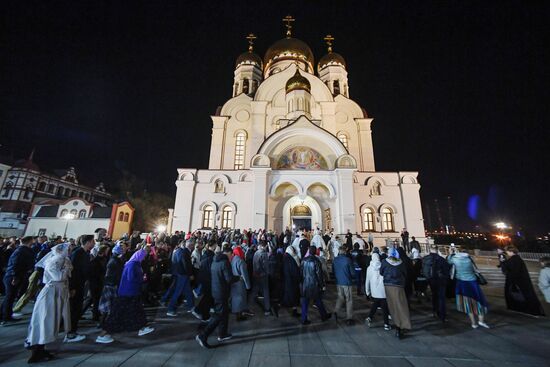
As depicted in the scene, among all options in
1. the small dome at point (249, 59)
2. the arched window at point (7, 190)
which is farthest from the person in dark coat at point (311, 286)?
the arched window at point (7, 190)

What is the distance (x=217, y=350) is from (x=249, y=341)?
2.15 feet

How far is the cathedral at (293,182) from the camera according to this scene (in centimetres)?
1803

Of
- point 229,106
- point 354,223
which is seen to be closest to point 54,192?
point 229,106

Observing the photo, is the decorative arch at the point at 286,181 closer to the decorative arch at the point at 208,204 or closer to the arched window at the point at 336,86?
the decorative arch at the point at 208,204

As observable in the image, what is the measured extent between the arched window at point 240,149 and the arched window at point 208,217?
5.70m

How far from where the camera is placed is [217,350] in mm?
3967

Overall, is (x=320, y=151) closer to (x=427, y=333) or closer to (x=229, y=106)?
(x=229, y=106)

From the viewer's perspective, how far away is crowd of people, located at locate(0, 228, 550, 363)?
413cm

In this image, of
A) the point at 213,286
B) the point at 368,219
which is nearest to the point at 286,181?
the point at 368,219

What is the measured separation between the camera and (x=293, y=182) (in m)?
18.2

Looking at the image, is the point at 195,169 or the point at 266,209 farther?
the point at 195,169

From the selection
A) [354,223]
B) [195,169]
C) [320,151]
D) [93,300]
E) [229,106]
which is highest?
[229,106]

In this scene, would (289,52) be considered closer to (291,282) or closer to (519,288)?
(291,282)

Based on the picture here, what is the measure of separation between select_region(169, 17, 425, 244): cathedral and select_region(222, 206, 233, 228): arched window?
9cm
